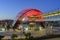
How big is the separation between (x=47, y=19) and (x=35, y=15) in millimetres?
2177

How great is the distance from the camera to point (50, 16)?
24.6 metres

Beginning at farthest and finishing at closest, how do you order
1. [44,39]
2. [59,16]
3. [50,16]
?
[50,16] → [59,16] → [44,39]

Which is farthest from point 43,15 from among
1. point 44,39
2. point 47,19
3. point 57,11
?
point 44,39

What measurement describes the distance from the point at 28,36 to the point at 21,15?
17760 millimetres

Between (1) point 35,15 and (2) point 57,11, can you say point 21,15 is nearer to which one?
(1) point 35,15

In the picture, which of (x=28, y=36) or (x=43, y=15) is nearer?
(x=28, y=36)

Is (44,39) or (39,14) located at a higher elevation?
(39,14)

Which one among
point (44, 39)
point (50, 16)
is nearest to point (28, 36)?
point (44, 39)

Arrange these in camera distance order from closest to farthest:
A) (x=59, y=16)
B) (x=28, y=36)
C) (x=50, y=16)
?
(x=28, y=36) → (x=59, y=16) → (x=50, y=16)

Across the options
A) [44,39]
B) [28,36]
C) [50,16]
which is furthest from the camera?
[50,16]

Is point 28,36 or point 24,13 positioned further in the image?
point 24,13

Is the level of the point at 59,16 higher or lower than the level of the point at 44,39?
higher

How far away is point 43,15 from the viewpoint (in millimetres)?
24641

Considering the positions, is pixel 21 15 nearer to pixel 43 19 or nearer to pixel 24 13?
pixel 24 13
